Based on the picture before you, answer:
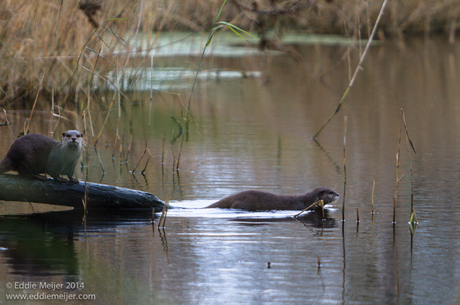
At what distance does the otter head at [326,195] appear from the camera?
604 cm

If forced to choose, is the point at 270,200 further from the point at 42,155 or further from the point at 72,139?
the point at 42,155

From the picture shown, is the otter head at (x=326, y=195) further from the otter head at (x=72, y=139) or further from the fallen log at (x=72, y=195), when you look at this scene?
the otter head at (x=72, y=139)

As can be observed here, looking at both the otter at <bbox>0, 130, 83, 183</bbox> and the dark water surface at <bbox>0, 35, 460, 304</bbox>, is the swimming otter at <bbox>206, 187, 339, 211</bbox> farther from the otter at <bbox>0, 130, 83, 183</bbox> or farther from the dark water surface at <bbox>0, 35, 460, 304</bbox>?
the otter at <bbox>0, 130, 83, 183</bbox>

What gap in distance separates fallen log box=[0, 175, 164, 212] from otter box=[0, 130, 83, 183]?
0.07 meters

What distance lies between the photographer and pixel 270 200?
5.97 metres

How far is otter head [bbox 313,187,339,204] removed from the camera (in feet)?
19.8

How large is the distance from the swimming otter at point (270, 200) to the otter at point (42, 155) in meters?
1.27

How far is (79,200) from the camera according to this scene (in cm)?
570

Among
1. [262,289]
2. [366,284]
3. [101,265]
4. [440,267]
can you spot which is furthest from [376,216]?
[101,265]

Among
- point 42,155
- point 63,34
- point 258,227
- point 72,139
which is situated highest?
point 63,34

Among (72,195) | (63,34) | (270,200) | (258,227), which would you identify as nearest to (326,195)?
(270,200)

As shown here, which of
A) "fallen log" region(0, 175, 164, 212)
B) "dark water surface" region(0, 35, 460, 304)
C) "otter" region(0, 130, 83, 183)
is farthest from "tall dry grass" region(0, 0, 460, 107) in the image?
"fallen log" region(0, 175, 164, 212)

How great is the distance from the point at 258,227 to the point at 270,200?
0.68 metres

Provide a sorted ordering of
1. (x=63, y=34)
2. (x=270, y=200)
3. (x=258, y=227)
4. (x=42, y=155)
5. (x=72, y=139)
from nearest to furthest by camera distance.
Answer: (x=258, y=227) → (x=72, y=139) → (x=42, y=155) → (x=270, y=200) → (x=63, y=34)
